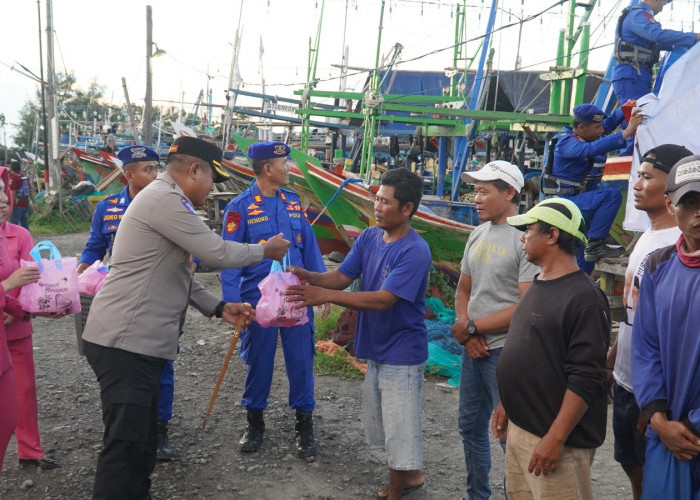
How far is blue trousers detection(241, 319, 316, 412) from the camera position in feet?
14.1

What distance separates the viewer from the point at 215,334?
7.41 metres

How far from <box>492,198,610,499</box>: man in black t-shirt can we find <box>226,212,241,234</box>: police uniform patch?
2344 mm

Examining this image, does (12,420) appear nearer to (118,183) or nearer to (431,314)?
(431,314)

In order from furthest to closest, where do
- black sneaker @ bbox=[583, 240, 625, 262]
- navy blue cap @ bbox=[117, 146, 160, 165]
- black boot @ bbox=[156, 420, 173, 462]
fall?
black sneaker @ bbox=[583, 240, 625, 262]
navy blue cap @ bbox=[117, 146, 160, 165]
black boot @ bbox=[156, 420, 173, 462]

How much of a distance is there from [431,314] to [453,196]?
2897 mm

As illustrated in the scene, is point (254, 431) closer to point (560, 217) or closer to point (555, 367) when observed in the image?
point (555, 367)

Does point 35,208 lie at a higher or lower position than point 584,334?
lower

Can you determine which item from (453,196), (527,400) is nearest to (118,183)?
(453,196)

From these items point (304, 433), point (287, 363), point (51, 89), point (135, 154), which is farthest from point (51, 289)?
point (51, 89)

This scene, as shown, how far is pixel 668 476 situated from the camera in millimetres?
2174

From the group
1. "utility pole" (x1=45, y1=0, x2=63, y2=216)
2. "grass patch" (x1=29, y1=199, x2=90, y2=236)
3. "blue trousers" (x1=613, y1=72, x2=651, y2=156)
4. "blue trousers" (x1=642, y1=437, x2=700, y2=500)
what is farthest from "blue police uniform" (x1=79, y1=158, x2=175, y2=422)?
"utility pole" (x1=45, y1=0, x2=63, y2=216)

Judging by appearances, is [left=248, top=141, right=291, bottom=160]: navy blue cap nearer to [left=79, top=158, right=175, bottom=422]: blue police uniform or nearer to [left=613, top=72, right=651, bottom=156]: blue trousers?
[left=79, top=158, right=175, bottom=422]: blue police uniform

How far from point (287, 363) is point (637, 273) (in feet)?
7.78

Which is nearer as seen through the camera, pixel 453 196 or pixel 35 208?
pixel 453 196
